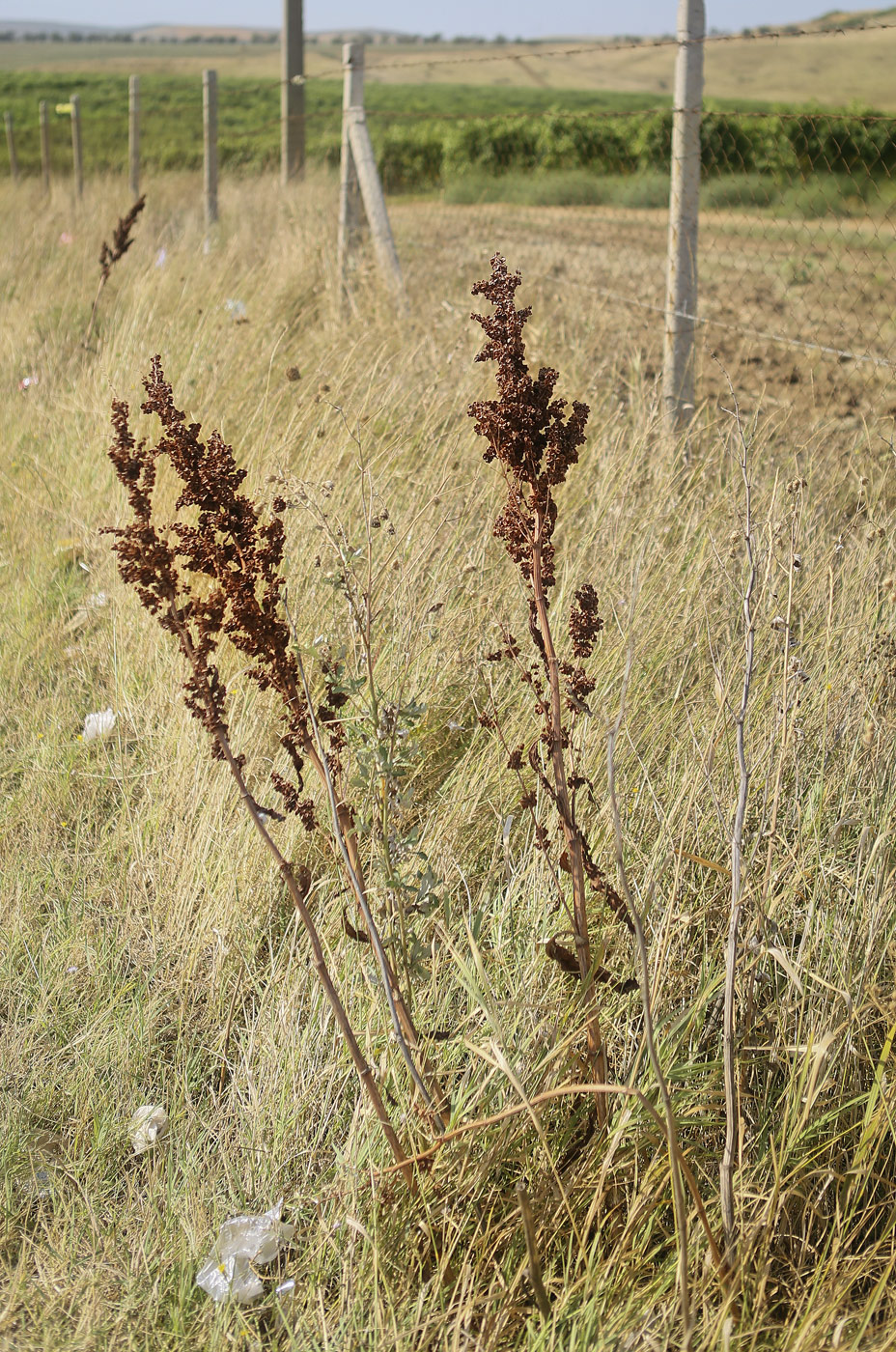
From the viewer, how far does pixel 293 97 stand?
973 cm

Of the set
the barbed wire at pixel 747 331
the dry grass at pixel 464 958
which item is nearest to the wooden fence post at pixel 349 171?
the barbed wire at pixel 747 331

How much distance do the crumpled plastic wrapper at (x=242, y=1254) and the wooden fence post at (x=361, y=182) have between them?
433 cm

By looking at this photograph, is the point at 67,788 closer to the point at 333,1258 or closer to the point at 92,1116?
the point at 92,1116

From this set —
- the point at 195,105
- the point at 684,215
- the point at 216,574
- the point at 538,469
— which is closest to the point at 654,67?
the point at 195,105

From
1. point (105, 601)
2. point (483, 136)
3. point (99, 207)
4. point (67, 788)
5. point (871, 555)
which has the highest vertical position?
point (483, 136)

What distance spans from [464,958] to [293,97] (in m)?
9.87

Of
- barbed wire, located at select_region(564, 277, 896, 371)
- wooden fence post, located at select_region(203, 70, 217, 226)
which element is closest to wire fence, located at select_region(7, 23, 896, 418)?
barbed wire, located at select_region(564, 277, 896, 371)

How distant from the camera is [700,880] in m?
1.90

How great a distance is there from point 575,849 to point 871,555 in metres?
1.50

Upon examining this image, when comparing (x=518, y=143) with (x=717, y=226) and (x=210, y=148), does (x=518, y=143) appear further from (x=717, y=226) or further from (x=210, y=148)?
(x=210, y=148)

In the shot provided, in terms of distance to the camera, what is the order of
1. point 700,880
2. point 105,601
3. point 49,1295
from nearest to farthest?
point 49,1295, point 700,880, point 105,601

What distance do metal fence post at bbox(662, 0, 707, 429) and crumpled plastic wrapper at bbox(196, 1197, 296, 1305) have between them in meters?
2.76

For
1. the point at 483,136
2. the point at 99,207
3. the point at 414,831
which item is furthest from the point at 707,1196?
the point at 483,136

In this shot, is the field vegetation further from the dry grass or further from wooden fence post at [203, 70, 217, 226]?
the dry grass
